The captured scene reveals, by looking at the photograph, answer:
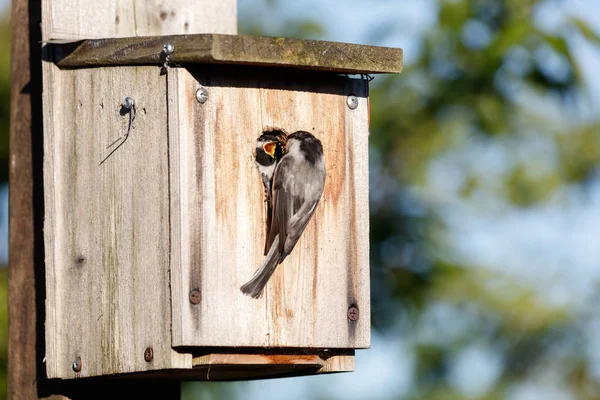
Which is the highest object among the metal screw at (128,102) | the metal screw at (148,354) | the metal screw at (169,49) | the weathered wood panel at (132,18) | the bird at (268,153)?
the weathered wood panel at (132,18)

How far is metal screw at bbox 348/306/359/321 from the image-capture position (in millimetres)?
4234

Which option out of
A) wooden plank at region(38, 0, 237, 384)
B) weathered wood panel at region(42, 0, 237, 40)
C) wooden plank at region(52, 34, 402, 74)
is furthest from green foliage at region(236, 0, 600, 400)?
wooden plank at region(38, 0, 237, 384)

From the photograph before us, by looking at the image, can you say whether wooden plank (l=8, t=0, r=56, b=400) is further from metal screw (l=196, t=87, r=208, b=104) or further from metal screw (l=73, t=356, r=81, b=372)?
metal screw (l=196, t=87, r=208, b=104)

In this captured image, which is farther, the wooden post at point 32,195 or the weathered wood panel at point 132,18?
the weathered wood panel at point 132,18

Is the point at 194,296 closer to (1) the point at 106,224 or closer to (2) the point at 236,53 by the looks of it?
(1) the point at 106,224

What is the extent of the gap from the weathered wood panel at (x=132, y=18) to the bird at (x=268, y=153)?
2.58 ft

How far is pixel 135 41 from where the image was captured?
13.3 ft

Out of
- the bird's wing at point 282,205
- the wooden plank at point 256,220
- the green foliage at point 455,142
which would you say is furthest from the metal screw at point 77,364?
the green foliage at point 455,142

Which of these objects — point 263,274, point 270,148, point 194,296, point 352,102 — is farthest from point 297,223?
point 352,102

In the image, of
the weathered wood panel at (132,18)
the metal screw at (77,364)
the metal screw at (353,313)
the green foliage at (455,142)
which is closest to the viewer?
the metal screw at (77,364)

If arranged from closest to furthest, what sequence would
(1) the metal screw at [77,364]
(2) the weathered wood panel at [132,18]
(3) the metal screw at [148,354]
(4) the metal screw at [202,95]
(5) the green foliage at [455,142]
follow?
(3) the metal screw at [148,354] < (4) the metal screw at [202,95] < (1) the metal screw at [77,364] < (2) the weathered wood panel at [132,18] < (5) the green foliage at [455,142]

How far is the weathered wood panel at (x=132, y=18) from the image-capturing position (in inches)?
172

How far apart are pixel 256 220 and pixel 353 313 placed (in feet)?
1.60

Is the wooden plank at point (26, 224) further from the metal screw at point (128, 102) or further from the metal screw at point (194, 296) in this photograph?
the metal screw at point (194, 296)
